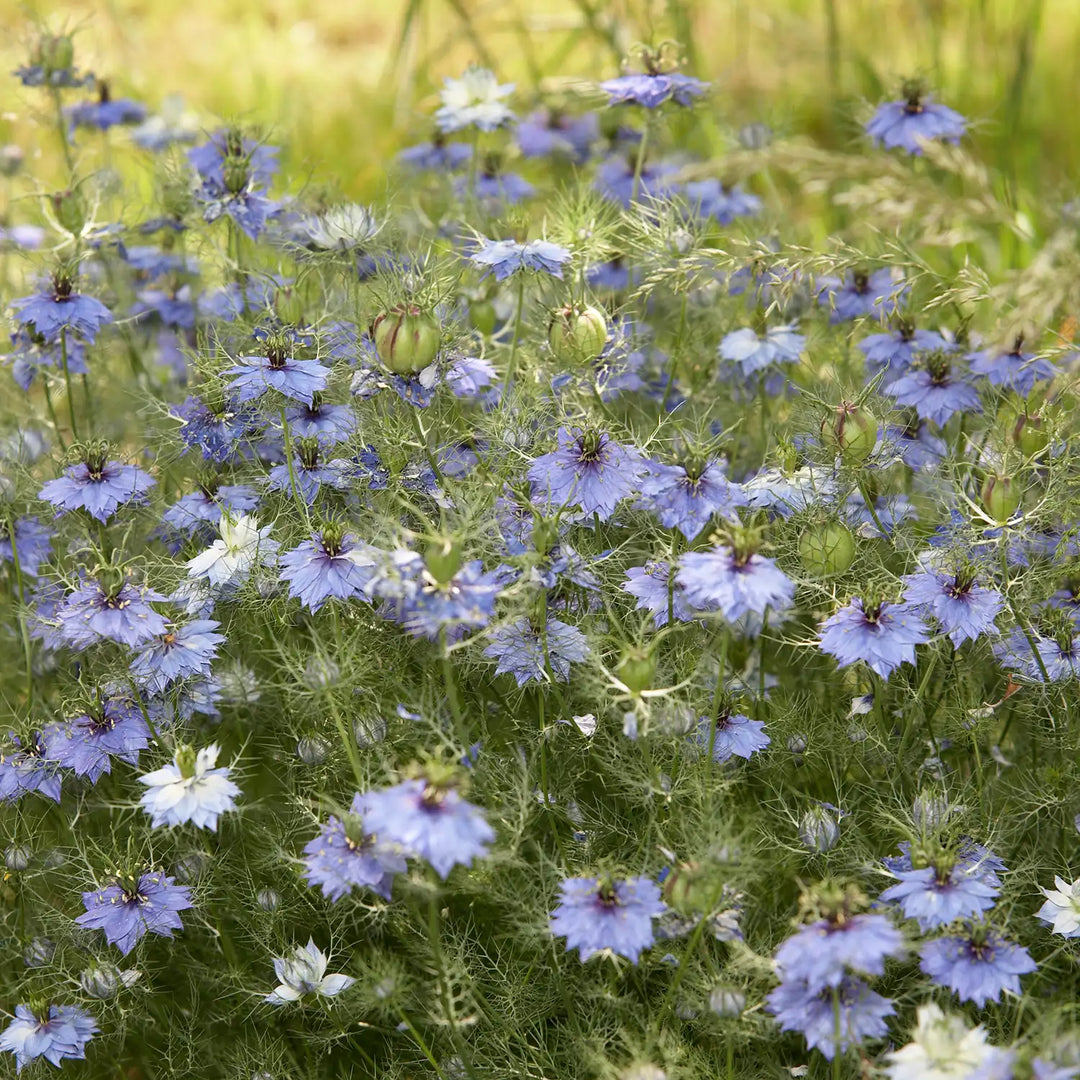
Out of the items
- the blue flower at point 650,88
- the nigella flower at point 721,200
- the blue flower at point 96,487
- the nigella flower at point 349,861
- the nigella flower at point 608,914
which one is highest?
the blue flower at point 650,88

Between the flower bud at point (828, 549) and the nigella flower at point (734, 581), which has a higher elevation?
the nigella flower at point (734, 581)

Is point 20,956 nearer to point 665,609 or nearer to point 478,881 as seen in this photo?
point 478,881

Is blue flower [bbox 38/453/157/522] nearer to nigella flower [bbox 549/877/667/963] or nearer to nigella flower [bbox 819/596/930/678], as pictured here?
nigella flower [bbox 549/877/667/963]

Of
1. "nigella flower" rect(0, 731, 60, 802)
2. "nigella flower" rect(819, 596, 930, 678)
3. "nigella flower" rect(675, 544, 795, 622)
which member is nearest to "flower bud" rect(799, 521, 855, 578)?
"nigella flower" rect(819, 596, 930, 678)

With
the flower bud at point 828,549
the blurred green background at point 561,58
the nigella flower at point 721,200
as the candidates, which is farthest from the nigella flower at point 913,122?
the flower bud at point 828,549

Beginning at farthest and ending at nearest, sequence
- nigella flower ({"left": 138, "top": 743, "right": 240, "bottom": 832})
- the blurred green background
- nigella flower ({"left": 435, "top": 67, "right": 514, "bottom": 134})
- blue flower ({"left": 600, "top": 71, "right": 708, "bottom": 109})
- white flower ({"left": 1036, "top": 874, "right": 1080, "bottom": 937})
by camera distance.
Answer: the blurred green background → nigella flower ({"left": 435, "top": 67, "right": 514, "bottom": 134}) → blue flower ({"left": 600, "top": 71, "right": 708, "bottom": 109}) → white flower ({"left": 1036, "top": 874, "right": 1080, "bottom": 937}) → nigella flower ({"left": 138, "top": 743, "right": 240, "bottom": 832})

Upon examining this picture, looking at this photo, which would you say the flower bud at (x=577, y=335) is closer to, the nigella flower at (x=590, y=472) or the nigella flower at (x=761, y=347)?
the nigella flower at (x=590, y=472)

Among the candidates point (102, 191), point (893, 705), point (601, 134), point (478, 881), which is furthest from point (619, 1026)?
point (601, 134)
